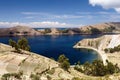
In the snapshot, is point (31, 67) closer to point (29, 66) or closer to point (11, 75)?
point (29, 66)

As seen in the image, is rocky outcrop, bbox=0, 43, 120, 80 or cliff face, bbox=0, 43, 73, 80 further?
cliff face, bbox=0, 43, 73, 80

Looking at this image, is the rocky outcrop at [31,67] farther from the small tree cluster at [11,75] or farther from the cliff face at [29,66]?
the small tree cluster at [11,75]

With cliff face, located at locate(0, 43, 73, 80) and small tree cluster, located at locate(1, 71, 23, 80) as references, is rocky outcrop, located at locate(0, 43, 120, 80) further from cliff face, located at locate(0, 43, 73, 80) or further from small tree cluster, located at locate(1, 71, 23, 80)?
small tree cluster, located at locate(1, 71, 23, 80)

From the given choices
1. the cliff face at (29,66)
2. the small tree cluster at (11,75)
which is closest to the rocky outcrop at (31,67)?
the cliff face at (29,66)

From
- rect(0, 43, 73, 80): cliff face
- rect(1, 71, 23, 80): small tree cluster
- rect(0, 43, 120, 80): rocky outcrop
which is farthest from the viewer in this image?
rect(0, 43, 73, 80): cliff face

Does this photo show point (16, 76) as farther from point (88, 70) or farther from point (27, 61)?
point (88, 70)

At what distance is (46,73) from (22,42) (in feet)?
204

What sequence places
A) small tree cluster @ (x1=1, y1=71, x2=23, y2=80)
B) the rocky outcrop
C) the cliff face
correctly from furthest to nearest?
1. the cliff face
2. the rocky outcrop
3. small tree cluster @ (x1=1, y1=71, x2=23, y2=80)

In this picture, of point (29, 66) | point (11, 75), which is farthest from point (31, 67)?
point (11, 75)

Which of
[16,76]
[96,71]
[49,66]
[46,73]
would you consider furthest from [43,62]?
[96,71]

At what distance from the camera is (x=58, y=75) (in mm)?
96625

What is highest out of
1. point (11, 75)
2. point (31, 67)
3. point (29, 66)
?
point (11, 75)

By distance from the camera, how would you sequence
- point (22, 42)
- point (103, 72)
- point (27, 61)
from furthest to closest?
point (22, 42) → point (103, 72) → point (27, 61)

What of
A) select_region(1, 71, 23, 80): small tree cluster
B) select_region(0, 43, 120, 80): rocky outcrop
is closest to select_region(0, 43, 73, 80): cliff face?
select_region(0, 43, 120, 80): rocky outcrop
